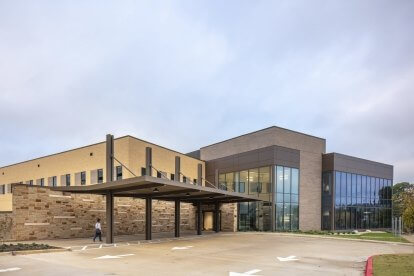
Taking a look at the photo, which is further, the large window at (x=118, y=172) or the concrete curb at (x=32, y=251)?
the large window at (x=118, y=172)

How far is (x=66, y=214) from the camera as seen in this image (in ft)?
87.6

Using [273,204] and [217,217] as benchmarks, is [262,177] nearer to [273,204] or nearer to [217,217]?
[273,204]

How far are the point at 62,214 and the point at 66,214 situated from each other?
37 centimetres

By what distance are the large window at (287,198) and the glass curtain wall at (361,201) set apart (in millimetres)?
5830

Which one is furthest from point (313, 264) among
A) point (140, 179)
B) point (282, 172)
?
point (282, 172)

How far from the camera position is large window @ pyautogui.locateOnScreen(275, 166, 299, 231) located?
3875cm

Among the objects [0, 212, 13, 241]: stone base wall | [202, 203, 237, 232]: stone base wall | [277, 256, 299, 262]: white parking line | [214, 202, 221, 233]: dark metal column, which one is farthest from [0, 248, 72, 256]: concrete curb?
[202, 203, 237, 232]: stone base wall

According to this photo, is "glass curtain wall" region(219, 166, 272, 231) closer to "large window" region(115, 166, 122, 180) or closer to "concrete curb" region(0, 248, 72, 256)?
"large window" region(115, 166, 122, 180)

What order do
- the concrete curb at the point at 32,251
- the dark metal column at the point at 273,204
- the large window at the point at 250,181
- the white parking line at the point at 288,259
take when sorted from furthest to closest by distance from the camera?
1. the large window at the point at 250,181
2. the dark metal column at the point at 273,204
3. the concrete curb at the point at 32,251
4. the white parking line at the point at 288,259

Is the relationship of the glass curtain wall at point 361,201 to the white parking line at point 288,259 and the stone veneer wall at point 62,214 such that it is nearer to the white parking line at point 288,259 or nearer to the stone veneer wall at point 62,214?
the stone veneer wall at point 62,214

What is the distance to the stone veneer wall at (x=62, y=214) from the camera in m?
23.8

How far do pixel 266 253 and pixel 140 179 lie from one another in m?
7.20

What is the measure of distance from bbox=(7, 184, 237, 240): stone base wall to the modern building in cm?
29

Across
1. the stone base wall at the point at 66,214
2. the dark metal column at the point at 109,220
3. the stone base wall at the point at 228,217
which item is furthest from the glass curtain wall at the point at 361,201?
the dark metal column at the point at 109,220
